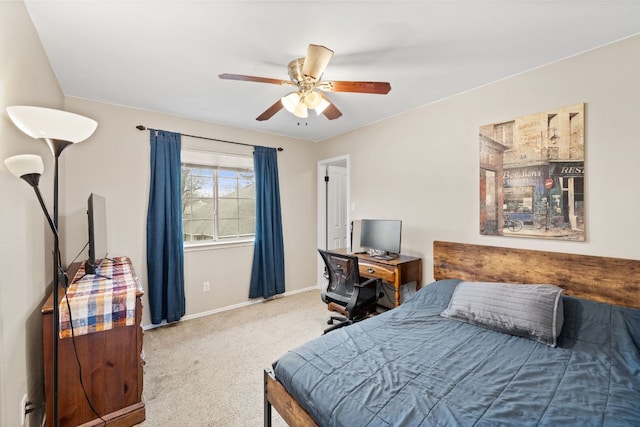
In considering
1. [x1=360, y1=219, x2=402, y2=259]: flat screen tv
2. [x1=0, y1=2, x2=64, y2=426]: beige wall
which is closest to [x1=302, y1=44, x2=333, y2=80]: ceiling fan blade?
[x1=0, y1=2, x2=64, y2=426]: beige wall

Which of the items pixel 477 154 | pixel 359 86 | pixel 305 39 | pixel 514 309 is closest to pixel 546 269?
pixel 514 309

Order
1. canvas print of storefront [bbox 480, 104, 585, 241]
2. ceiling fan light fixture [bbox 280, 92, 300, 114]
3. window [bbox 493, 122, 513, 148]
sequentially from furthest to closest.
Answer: window [bbox 493, 122, 513, 148] → canvas print of storefront [bbox 480, 104, 585, 241] → ceiling fan light fixture [bbox 280, 92, 300, 114]

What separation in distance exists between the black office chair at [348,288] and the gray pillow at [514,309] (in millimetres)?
859

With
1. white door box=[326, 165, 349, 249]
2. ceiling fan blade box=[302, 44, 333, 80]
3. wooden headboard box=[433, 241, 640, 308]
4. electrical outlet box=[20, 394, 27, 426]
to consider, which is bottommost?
electrical outlet box=[20, 394, 27, 426]

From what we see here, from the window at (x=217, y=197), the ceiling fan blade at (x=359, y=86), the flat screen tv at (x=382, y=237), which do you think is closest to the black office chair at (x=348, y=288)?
the flat screen tv at (x=382, y=237)

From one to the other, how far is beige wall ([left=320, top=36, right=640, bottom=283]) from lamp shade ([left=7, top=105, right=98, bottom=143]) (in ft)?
9.52

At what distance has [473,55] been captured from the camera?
2033mm

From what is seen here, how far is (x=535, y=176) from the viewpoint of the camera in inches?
87.0

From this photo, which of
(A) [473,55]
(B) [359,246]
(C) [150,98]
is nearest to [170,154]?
(C) [150,98]

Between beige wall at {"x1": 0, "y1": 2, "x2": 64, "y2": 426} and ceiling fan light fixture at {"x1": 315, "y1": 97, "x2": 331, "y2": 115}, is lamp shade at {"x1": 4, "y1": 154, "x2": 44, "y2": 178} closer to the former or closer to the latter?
beige wall at {"x1": 0, "y1": 2, "x2": 64, "y2": 426}

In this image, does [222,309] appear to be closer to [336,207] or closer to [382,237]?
[382,237]

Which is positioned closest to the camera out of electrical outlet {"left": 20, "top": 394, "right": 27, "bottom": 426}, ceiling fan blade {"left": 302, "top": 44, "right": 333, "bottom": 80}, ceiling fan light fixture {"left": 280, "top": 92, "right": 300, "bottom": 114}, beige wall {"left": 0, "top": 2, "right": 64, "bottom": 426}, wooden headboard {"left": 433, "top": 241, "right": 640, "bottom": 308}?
beige wall {"left": 0, "top": 2, "right": 64, "bottom": 426}

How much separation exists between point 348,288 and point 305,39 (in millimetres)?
2256

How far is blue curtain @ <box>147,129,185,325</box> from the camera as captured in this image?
10.2 ft
